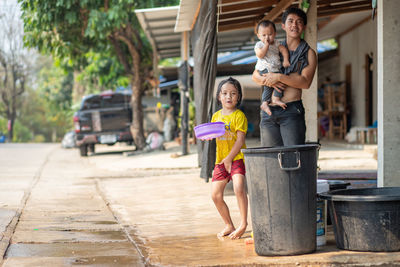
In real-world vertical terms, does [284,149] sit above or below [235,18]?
below

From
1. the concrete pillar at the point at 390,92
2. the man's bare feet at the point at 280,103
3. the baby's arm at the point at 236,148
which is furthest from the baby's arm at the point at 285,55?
the concrete pillar at the point at 390,92

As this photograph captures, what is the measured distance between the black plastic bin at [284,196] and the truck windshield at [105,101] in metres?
15.2

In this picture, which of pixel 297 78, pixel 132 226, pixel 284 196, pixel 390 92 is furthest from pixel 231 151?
pixel 390 92

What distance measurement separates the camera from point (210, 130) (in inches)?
209

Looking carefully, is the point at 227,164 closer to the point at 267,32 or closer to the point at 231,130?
the point at 231,130

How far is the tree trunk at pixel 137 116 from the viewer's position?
752 inches

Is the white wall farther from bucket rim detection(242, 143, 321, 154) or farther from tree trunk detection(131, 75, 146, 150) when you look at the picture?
bucket rim detection(242, 143, 321, 154)

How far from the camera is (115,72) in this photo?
75.7ft

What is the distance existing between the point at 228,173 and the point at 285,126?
67 centimetres

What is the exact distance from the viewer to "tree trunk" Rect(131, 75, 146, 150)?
1909 centimetres

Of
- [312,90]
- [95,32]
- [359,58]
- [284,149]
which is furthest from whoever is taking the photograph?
[359,58]

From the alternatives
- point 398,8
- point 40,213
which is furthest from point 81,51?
point 398,8

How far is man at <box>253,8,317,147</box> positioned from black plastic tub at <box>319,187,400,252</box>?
0.74 meters

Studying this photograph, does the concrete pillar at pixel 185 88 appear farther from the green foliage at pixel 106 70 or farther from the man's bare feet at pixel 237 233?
the man's bare feet at pixel 237 233
